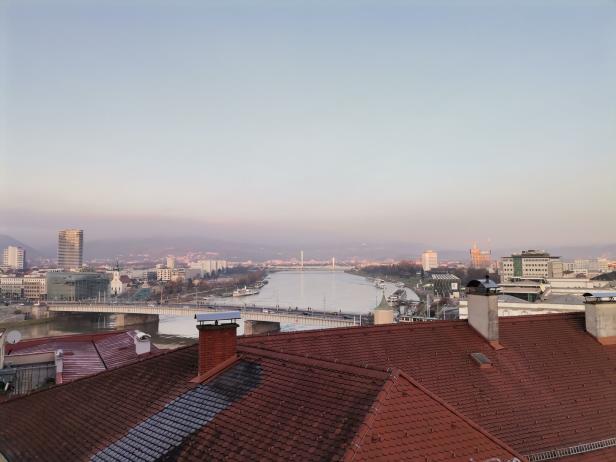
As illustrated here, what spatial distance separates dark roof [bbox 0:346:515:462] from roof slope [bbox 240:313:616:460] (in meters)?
1.75

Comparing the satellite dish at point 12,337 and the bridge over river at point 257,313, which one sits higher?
the satellite dish at point 12,337

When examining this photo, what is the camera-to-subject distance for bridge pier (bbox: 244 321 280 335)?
239ft

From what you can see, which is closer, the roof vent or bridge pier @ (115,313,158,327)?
the roof vent

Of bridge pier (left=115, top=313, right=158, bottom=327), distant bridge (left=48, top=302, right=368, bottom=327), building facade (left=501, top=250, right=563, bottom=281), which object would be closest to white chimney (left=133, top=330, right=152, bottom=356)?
distant bridge (left=48, top=302, right=368, bottom=327)

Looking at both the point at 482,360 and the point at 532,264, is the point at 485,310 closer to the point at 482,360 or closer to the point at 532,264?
the point at 482,360

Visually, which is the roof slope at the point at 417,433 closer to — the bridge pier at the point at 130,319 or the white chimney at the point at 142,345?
the white chimney at the point at 142,345

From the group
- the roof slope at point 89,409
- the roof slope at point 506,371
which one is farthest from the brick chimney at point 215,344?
the roof slope at point 506,371

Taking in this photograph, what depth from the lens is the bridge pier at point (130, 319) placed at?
88.5 metres

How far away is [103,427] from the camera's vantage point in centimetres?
861

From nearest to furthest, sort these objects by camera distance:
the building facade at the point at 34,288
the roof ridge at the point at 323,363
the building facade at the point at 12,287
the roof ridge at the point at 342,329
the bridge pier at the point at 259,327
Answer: the roof ridge at the point at 323,363
the roof ridge at the point at 342,329
the bridge pier at the point at 259,327
the building facade at the point at 34,288
the building facade at the point at 12,287

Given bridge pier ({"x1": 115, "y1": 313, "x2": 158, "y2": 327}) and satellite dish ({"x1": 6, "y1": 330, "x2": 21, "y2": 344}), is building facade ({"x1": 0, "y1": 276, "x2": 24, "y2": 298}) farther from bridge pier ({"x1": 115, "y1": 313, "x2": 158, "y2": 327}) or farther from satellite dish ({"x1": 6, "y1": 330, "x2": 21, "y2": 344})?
satellite dish ({"x1": 6, "y1": 330, "x2": 21, "y2": 344})

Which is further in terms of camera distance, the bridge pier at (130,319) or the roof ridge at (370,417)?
the bridge pier at (130,319)

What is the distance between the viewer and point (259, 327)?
74688 millimetres

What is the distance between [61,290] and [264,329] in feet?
241
